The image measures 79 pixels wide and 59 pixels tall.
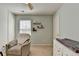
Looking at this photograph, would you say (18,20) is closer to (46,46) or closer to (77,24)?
(46,46)

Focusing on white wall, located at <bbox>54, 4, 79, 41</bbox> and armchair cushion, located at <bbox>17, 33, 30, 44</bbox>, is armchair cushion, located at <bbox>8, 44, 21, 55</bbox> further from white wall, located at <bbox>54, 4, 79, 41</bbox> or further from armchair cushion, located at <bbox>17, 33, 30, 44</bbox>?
white wall, located at <bbox>54, 4, 79, 41</bbox>

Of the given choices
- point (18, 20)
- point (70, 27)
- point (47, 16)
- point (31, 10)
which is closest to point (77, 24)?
point (70, 27)

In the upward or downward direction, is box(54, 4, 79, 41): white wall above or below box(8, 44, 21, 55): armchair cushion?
above

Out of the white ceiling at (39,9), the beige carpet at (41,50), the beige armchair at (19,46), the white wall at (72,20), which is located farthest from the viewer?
the beige carpet at (41,50)

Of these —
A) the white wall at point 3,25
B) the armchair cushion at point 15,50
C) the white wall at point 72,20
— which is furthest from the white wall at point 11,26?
the white wall at point 72,20

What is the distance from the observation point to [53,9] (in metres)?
2.72

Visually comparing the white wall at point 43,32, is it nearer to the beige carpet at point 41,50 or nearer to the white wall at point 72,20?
the beige carpet at point 41,50

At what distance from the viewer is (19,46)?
2484mm

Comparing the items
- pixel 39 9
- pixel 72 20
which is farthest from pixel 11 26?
pixel 72 20

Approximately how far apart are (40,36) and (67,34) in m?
0.71

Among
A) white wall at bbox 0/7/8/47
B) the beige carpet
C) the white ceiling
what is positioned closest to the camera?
white wall at bbox 0/7/8/47

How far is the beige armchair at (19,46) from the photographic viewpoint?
237 centimetres

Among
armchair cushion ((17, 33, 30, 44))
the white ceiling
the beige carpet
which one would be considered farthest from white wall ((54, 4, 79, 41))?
armchair cushion ((17, 33, 30, 44))

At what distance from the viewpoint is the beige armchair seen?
93.4 inches
